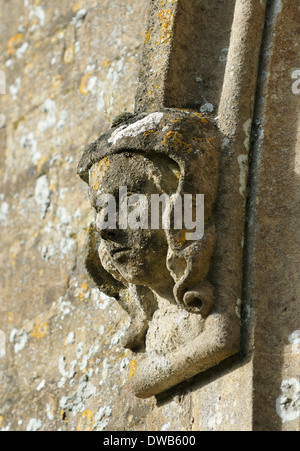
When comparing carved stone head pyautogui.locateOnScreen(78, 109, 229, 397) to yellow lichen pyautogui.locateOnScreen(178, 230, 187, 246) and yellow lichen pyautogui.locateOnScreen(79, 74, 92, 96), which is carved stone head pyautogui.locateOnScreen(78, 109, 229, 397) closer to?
yellow lichen pyautogui.locateOnScreen(178, 230, 187, 246)

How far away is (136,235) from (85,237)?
1003mm

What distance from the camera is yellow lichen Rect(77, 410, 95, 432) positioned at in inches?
122

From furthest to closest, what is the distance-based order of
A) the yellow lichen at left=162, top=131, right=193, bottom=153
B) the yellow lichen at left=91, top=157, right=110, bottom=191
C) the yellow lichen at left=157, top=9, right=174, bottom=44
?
1. the yellow lichen at left=157, top=9, right=174, bottom=44
2. the yellow lichen at left=91, top=157, right=110, bottom=191
3. the yellow lichen at left=162, top=131, right=193, bottom=153

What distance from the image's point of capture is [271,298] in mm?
2441

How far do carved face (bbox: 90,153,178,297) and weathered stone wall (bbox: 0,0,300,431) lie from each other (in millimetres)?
239

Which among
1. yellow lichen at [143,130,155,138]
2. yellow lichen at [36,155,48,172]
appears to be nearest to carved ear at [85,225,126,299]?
yellow lichen at [143,130,155,138]

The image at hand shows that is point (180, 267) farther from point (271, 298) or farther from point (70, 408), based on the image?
point (70, 408)

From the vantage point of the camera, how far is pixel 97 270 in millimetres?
2908

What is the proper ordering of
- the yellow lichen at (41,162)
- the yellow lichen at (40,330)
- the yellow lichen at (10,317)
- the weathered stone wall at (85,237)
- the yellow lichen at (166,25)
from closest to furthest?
the weathered stone wall at (85,237), the yellow lichen at (166,25), the yellow lichen at (40,330), the yellow lichen at (10,317), the yellow lichen at (41,162)

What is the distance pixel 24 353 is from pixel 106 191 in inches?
47.9

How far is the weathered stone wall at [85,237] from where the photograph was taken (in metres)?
2.41

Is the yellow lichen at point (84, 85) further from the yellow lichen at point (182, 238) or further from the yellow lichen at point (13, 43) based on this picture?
the yellow lichen at point (182, 238)

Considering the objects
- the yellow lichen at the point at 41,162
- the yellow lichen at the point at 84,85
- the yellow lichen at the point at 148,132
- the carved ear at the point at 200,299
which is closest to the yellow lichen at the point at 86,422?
the carved ear at the point at 200,299
